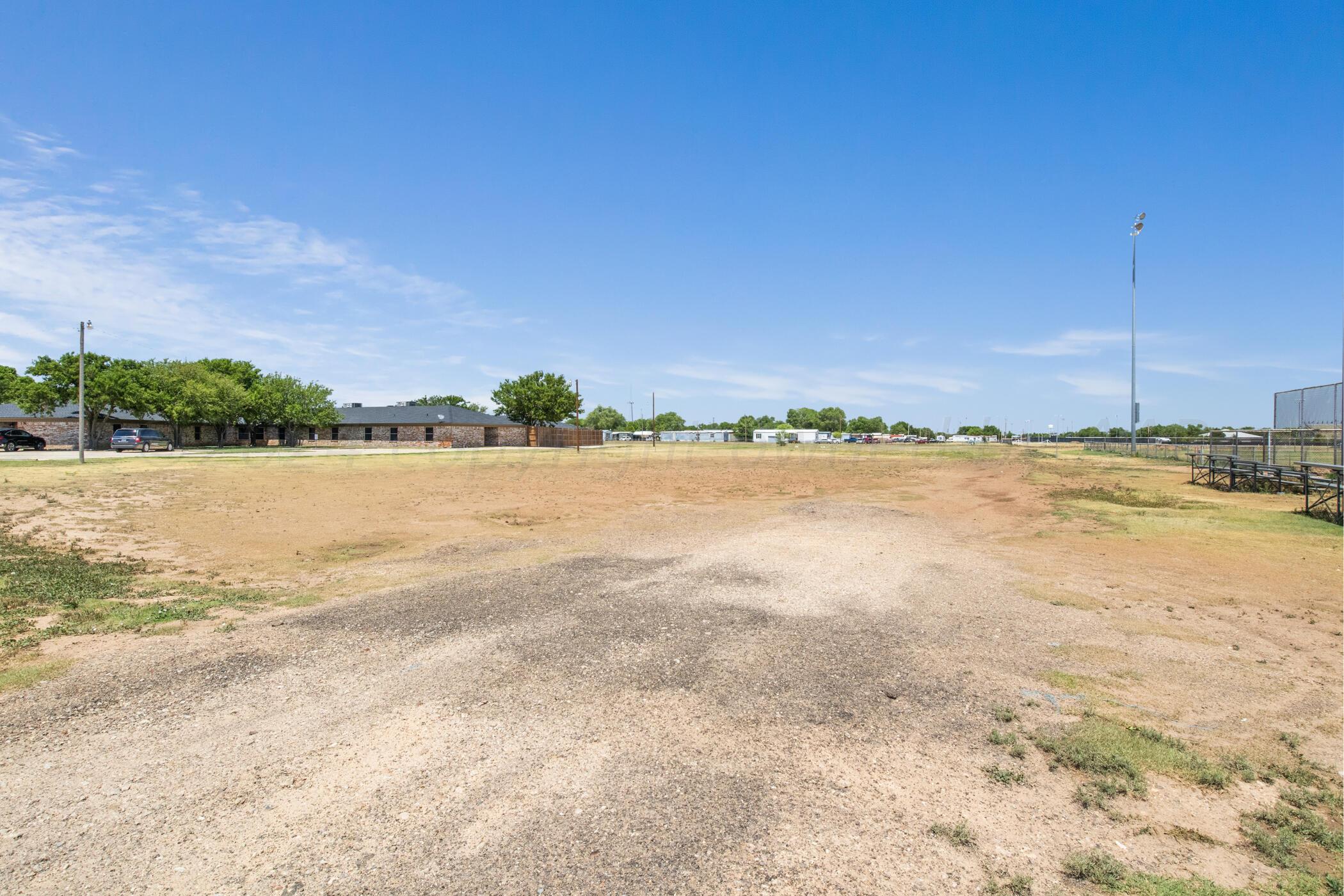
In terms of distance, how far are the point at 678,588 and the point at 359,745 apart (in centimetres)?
568

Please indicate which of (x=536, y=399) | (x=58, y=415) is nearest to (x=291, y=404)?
(x=58, y=415)

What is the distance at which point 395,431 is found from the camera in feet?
235

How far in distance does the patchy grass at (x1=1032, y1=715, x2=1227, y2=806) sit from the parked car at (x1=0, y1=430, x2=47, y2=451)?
63109 millimetres

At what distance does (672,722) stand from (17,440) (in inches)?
2392

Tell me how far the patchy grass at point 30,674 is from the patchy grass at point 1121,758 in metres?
9.11

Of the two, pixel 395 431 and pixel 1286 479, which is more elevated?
pixel 395 431

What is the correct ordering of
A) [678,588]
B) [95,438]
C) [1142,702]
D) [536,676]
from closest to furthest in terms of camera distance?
[1142,702]
[536,676]
[678,588]
[95,438]

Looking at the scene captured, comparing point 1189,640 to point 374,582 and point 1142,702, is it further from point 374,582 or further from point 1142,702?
point 374,582

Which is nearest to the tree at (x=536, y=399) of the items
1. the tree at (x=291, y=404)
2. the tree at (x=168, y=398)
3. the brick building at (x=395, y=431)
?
the brick building at (x=395, y=431)

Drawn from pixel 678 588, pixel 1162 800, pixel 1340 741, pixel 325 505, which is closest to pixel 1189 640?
pixel 1340 741

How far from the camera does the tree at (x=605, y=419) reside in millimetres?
176500

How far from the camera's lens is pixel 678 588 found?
9.80 m

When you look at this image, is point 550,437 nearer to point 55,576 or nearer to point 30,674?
point 55,576

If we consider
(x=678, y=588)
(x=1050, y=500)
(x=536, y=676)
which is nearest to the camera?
(x=536, y=676)
